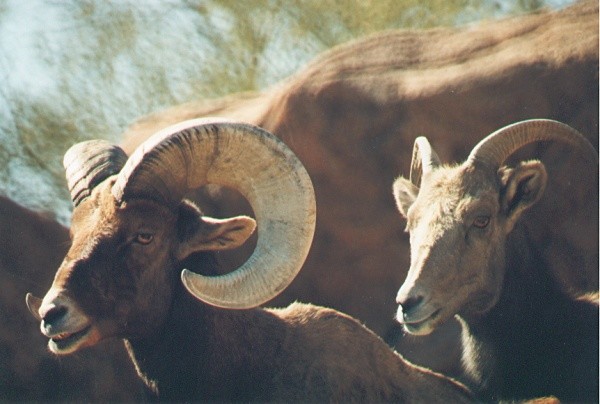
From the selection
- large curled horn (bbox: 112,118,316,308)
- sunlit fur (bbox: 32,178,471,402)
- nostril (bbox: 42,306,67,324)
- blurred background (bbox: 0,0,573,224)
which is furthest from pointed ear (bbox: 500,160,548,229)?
blurred background (bbox: 0,0,573,224)

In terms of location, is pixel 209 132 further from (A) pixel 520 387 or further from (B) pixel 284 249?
(A) pixel 520 387

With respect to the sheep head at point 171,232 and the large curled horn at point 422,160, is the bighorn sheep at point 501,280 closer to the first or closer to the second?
the large curled horn at point 422,160

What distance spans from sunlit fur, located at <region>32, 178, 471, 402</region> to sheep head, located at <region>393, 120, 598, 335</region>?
534 mm

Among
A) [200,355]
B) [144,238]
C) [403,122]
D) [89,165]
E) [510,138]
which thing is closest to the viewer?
[144,238]

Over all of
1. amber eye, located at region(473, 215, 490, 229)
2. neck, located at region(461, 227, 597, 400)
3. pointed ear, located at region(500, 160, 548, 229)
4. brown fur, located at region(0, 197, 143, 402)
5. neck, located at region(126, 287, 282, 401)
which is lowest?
brown fur, located at region(0, 197, 143, 402)

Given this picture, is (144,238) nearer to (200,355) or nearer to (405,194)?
(200,355)

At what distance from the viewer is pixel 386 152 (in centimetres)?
1274

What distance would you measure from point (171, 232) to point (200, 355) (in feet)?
2.77

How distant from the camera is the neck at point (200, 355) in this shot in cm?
889

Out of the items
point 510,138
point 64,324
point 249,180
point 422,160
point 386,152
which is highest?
point 510,138

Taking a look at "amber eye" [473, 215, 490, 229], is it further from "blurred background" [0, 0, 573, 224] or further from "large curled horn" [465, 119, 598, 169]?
"blurred background" [0, 0, 573, 224]

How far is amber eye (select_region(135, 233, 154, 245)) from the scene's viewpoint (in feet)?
28.9

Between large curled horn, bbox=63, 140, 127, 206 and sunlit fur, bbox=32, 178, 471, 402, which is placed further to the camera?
large curled horn, bbox=63, 140, 127, 206

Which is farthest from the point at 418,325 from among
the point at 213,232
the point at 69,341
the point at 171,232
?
the point at 69,341
